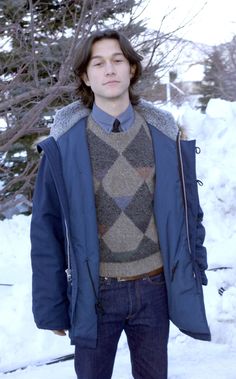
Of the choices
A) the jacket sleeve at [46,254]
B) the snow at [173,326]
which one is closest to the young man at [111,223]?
the jacket sleeve at [46,254]

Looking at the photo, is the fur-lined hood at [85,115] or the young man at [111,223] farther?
the fur-lined hood at [85,115]

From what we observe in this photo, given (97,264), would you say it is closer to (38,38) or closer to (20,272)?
(20,272)

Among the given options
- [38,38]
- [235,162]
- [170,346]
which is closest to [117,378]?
[170,346]

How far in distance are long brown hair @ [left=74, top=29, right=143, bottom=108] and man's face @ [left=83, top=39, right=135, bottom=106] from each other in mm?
16

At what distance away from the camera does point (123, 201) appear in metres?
2.07

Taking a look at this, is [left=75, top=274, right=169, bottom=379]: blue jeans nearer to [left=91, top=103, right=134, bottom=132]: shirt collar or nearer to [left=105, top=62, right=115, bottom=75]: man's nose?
[left=91, top=103, right=134, bottom=132]: shirt collar

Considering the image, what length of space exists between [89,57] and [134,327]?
3.64 feet

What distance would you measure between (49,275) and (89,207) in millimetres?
313

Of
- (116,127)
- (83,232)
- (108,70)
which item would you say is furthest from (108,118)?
(83,232)

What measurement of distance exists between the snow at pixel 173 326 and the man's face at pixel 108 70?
6.54 ft

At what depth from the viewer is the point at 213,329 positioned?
13.5ft

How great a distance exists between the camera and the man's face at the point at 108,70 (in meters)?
2.03

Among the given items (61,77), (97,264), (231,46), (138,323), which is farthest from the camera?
(231,46)

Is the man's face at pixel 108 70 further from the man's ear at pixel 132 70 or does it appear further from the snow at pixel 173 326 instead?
the snow at pixel 173 326
